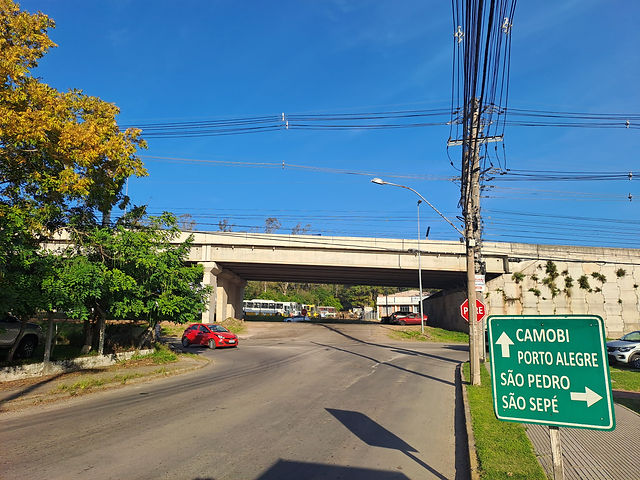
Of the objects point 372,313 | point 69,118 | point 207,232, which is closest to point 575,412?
point 69,118

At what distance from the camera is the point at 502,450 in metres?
6.14

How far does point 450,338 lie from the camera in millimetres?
38125

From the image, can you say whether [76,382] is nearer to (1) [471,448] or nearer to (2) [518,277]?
(1) [471,448]

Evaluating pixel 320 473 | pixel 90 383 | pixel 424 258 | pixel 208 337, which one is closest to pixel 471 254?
pixel 320 473

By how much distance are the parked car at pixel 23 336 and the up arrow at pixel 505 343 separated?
15.2 m

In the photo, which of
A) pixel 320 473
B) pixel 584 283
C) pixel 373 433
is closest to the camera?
pixel 320 473

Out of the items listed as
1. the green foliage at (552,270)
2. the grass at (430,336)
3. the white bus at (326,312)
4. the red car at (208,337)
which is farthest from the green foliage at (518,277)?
the white bus at (326,312)

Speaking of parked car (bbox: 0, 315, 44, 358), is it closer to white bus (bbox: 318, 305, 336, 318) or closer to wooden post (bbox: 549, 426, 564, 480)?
wooden post (bbox: 549, 426, 564, 480)

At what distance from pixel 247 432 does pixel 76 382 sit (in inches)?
288

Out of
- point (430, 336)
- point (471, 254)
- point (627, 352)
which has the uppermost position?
point (471, 254)

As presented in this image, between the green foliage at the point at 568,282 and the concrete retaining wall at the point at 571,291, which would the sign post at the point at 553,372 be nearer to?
the concrete retaining wall at the point at 571,291

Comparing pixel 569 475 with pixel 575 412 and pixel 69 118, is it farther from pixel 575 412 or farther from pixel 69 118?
pixel 69 118

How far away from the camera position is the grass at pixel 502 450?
5191 mm

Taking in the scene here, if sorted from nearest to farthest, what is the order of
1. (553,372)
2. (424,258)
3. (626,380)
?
(553,372) → (626,380) → (424,258)
